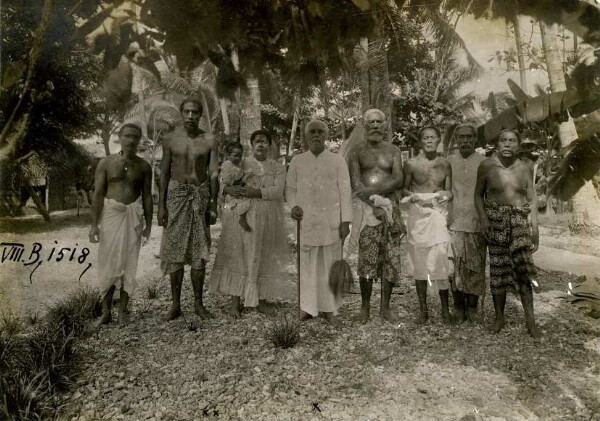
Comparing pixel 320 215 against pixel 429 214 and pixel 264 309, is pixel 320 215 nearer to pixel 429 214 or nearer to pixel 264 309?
pixel 429 214

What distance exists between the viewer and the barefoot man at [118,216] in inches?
153

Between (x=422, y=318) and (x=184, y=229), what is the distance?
92.2 inches

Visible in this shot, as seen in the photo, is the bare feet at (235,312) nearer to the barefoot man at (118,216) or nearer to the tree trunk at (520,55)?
the barefoot man at (118,216)

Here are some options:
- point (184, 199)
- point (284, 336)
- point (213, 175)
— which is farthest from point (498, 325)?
point (184, 199)

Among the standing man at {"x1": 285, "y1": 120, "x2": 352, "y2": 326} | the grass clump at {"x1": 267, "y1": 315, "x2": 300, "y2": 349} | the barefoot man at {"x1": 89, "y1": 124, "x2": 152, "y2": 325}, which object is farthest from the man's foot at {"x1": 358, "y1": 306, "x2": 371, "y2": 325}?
the barefoot man at {"x1": 89, "y1": 124, "x2": 152, "y2": 325}

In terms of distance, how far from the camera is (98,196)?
153 inches

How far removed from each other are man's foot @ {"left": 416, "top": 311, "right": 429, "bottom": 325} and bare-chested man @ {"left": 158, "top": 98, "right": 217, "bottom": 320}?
2058mm

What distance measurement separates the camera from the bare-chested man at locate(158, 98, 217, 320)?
159 inches

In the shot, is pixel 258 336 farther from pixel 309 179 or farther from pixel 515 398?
pixel 515 398

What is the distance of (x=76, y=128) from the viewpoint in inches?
139

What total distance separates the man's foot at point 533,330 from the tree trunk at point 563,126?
44.5 inches

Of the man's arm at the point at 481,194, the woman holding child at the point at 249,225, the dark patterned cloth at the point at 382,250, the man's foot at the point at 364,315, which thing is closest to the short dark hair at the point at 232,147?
the woman holding child at the point at 249,225

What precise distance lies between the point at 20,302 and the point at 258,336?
6.06 feet

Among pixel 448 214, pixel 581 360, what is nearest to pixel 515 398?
pixel 581 360
